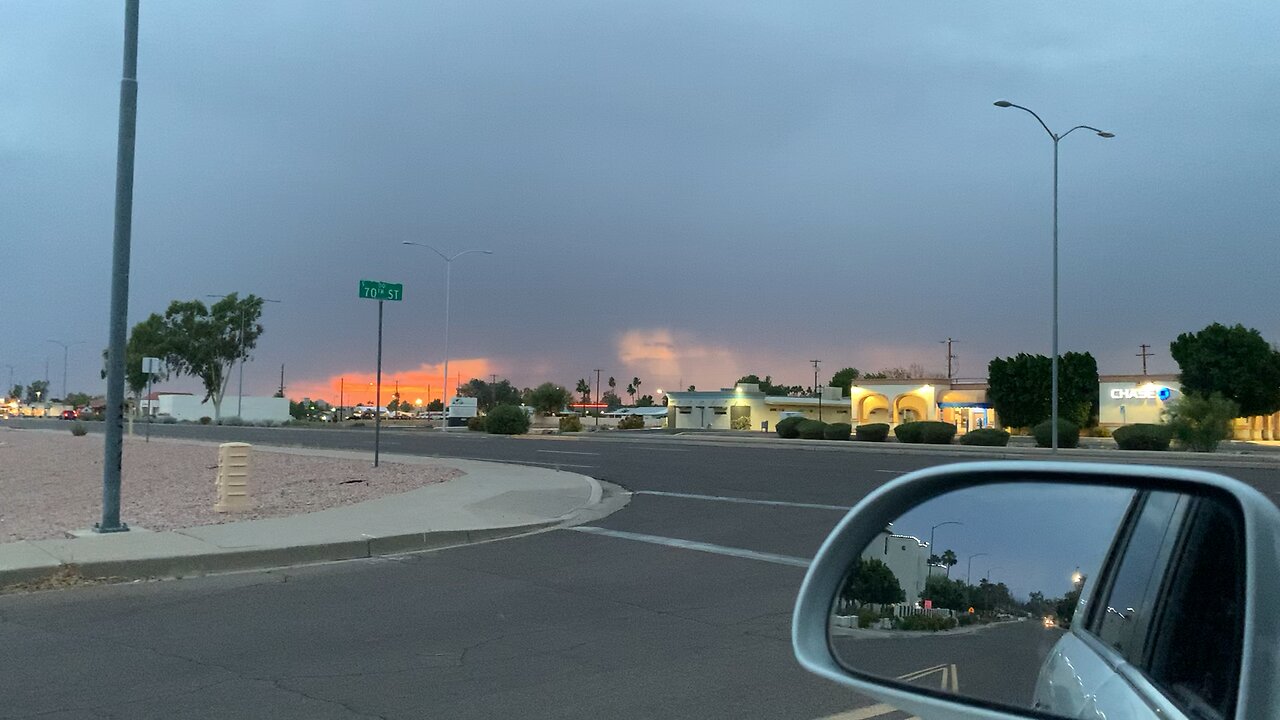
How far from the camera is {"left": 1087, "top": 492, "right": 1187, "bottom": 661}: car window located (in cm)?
209

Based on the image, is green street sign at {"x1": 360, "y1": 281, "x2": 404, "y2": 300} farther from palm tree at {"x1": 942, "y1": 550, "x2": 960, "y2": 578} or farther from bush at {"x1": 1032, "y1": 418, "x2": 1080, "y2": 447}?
bush at {"x1": 1032, "y1": 418, "x2": 1080, "y2": 447}

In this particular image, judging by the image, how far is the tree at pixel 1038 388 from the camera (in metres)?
63.1

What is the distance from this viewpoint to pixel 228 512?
14.9 meters

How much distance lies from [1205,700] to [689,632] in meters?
6.29

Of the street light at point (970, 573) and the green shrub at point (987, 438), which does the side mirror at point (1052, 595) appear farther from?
the green shrub at point (987, 438)

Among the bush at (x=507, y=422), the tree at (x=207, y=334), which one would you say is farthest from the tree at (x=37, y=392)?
the bush at (x=507, y=422)

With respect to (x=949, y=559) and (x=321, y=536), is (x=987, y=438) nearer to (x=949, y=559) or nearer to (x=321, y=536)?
(x=321, y=536)

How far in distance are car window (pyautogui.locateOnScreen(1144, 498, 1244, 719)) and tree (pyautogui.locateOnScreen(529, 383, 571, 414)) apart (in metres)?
97.5

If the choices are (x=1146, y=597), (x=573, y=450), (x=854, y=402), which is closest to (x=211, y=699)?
(x=1146, y=597)

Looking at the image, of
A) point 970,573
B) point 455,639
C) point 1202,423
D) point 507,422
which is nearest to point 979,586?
point 970,573

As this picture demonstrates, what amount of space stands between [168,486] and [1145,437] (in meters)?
33.8

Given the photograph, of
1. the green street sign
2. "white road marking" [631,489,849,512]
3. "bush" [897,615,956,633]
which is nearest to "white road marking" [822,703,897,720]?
"bush" [897,615,956,633]

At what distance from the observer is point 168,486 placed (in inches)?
776

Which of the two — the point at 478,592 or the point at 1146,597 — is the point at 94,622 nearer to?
the point at 478,592
